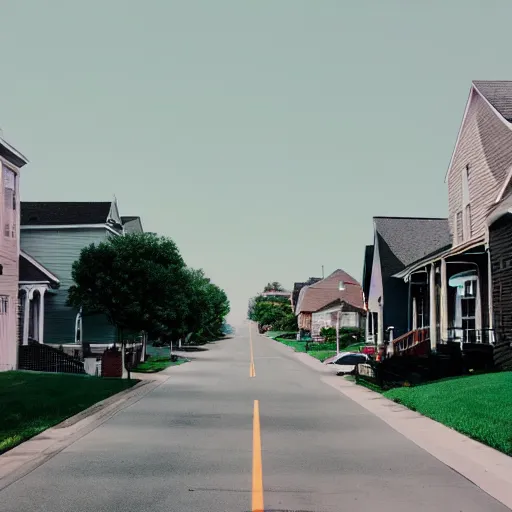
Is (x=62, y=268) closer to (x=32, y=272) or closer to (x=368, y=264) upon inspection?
(x=32, y=272)

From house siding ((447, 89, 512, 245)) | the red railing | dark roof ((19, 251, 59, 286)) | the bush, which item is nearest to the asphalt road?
house siding ((447, 89, 512, 245))

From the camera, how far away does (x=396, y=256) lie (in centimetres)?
4603

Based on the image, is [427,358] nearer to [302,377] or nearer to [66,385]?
[302,377]

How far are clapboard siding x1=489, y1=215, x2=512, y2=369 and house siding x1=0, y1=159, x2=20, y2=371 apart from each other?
658 inches

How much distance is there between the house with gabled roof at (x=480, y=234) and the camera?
2345cm

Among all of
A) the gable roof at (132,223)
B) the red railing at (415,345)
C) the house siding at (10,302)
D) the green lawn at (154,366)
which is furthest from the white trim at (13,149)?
the gable roof at (132,223)

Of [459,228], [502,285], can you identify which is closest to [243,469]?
[502,285]

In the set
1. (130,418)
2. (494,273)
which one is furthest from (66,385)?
(494,273)

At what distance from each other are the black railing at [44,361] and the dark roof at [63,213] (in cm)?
1391

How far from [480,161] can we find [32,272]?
20.5 m

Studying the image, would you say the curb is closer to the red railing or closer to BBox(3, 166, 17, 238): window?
BBox(3, 166, 17, 238): window

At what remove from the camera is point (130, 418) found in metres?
15.7

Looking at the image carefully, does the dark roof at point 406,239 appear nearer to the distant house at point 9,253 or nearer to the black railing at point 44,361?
the black railing at point 44,361

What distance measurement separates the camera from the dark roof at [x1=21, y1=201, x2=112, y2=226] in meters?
42.5
